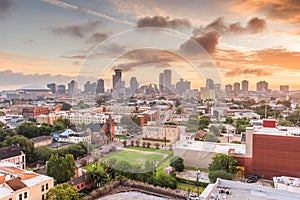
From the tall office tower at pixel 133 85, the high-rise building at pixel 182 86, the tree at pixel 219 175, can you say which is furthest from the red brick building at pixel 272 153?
the tall office tower at pixel 133 85

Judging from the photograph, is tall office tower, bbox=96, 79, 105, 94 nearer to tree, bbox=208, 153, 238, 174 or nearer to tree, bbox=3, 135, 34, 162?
tree, bbox=208, 153, 238, 174

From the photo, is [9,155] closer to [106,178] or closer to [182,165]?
[106,178]

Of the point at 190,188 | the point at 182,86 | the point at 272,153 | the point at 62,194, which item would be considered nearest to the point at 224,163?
the point at 190,188

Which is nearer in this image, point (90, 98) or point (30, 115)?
point (90, 98)

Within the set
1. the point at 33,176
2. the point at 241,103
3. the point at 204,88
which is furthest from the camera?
the point at 241,103

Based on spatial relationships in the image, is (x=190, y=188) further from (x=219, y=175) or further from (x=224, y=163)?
(x=224, y=163)

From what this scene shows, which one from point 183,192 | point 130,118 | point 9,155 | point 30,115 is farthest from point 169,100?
point 30,115

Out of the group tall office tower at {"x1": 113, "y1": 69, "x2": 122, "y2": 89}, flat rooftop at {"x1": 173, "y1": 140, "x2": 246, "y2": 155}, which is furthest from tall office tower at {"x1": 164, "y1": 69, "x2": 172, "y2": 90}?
flat rooftop at {"x1": 173, "y1": 140, "x2": 246, "y2": 155}
